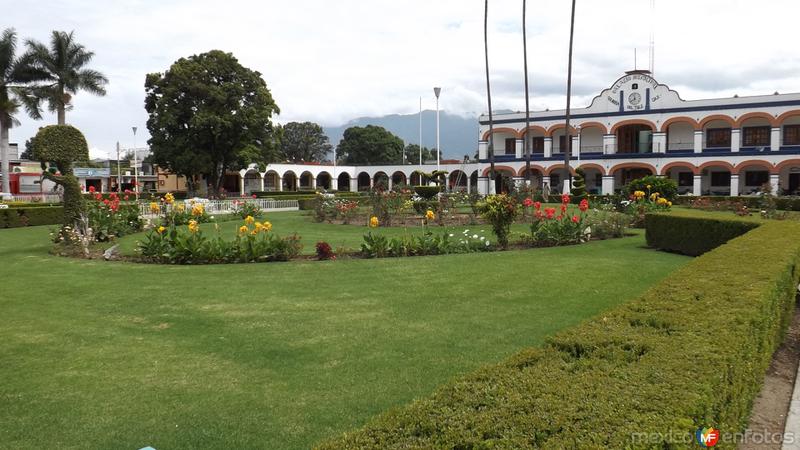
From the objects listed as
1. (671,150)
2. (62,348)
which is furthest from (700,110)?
(62,348)

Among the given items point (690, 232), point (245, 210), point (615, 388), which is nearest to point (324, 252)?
point (690, 232)

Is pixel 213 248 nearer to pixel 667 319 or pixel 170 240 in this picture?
pixel 170 240

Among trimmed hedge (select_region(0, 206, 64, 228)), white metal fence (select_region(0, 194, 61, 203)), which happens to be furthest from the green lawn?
white metal fence (select_region(0, 194, 61, 203))

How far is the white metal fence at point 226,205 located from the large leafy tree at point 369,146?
4058cm

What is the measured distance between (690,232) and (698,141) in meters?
28.9

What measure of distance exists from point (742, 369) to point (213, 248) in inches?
359

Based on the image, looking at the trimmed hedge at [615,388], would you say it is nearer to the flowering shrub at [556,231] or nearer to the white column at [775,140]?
the flowering shrub at [556,231]

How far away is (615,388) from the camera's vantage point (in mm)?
2488

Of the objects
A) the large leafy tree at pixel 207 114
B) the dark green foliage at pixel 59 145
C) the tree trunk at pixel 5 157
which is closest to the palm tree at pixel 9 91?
the tree trunk at pixel 5 157

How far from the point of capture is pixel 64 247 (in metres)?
12.1

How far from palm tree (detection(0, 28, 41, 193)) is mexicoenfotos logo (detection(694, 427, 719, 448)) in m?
40.3

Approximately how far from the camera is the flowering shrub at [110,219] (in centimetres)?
1407

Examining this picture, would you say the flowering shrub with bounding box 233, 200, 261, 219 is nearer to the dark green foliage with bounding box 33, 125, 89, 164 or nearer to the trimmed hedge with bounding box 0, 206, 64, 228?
the trimmed hedge with bounding box 0, 206, 64, 228

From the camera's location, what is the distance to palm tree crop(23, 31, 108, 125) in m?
35.4
